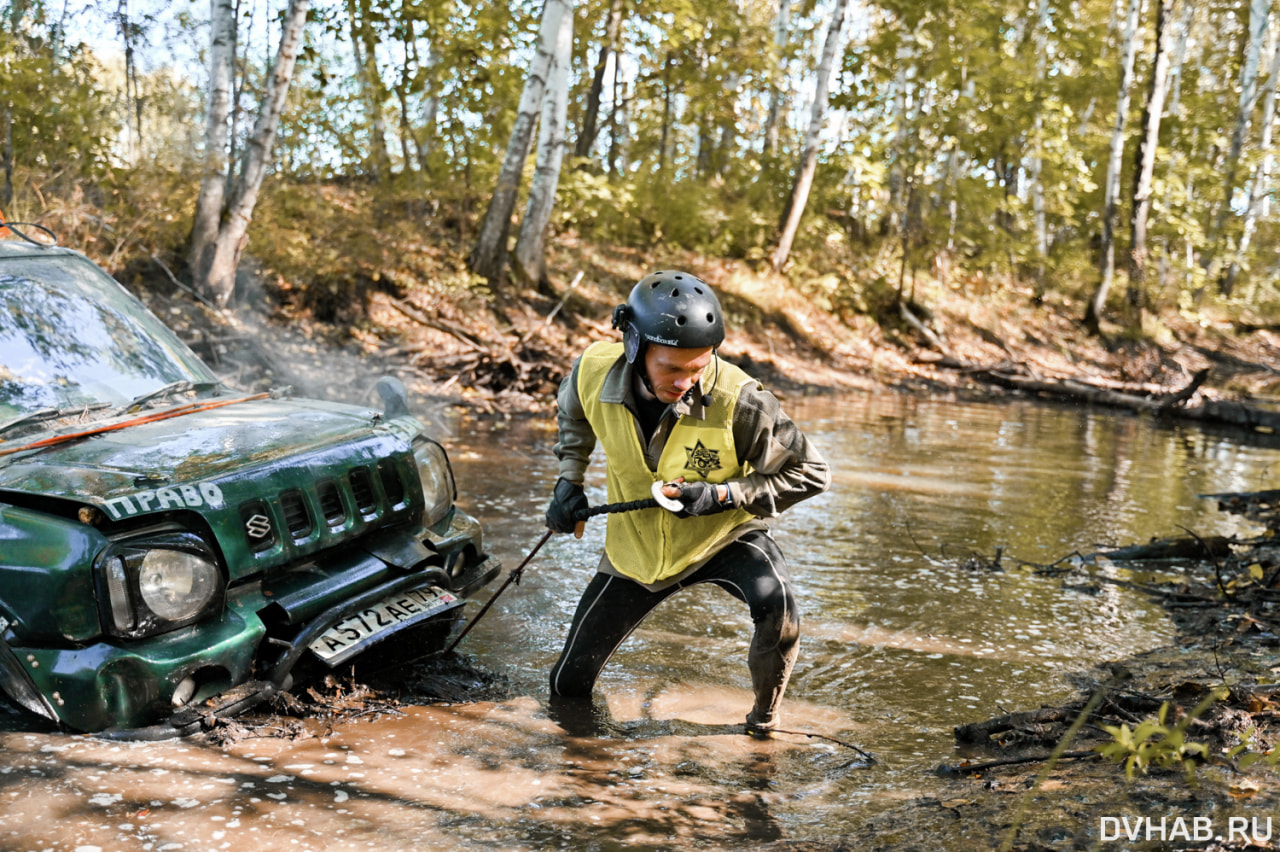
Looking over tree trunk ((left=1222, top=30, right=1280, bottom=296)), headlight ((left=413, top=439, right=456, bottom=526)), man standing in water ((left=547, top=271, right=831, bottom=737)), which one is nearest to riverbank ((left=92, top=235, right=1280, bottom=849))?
man standing in water ((left=547, top=271, right=831, bottom=737))

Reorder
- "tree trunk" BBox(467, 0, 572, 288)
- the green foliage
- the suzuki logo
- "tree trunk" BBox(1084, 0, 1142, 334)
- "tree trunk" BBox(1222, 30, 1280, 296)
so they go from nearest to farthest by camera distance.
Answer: the suzuki logo
the green foliage
"tree trunk" BBox(467, 0, 572, 288)
"tree trunk" BBox(1084, 0, 1142, 334)
"tree trunk" BBox(1222, 30, 1280, 296)

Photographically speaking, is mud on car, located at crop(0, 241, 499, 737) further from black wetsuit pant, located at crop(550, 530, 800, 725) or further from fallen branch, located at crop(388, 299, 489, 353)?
fallen branch, located at crop(388, 299, 489, 353)

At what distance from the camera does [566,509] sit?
4.48 metres

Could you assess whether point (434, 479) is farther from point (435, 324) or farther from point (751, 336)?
point (751, 336)

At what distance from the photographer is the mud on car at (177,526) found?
3.57 m

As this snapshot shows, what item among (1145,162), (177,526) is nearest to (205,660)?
(177,526)

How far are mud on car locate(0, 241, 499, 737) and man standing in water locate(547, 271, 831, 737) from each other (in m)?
0.68

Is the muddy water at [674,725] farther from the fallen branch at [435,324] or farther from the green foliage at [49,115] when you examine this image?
the green foliage at [49,115]

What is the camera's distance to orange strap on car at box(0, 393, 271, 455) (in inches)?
159

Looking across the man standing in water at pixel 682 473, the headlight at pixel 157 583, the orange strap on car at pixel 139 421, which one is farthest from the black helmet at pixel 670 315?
the orange strap on car at pixel 139 421

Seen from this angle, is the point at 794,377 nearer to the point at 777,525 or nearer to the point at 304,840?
the point at 777,525

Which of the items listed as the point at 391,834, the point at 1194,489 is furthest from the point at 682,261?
the point at 391,834

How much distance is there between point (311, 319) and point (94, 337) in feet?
33.9

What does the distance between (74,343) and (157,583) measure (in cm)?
164
